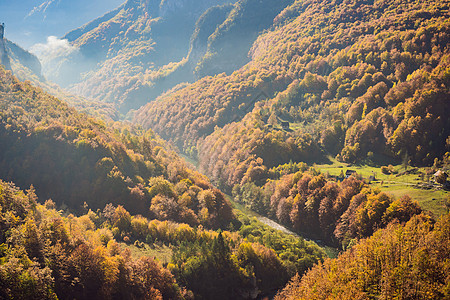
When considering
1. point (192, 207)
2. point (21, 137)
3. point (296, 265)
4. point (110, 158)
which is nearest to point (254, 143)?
point (192, 207)

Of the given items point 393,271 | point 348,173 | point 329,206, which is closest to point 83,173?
point 329,206

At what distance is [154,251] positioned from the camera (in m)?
90.2

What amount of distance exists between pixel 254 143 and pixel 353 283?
411 feet

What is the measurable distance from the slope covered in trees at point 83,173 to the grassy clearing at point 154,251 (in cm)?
2348

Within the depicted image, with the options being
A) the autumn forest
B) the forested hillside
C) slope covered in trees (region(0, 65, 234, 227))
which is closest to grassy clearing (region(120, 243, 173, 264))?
the autumn forest

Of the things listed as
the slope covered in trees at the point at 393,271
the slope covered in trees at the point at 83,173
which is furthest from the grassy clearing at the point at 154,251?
the slope covered in trees at the point at 393,271

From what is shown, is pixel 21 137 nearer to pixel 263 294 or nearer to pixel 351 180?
pixel 263 294

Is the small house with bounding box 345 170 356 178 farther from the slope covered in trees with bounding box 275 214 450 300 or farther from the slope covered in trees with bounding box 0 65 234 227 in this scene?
the slope covered in trees with bounding box 0 65 234 227

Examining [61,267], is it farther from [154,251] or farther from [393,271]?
[393,271]

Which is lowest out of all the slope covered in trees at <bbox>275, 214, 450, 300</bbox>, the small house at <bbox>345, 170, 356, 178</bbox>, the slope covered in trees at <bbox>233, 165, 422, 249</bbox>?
the slope covered in trees at <bbox>275, 214, 450, 300</bbox>

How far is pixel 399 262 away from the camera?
64438 millimetres

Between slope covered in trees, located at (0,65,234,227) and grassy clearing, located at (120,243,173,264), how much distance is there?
23482mm

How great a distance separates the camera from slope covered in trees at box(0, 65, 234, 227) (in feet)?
373

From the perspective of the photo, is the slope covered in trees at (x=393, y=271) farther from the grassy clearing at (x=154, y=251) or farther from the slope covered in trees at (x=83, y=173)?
the slope covered in trees at (x=83, y=173)
